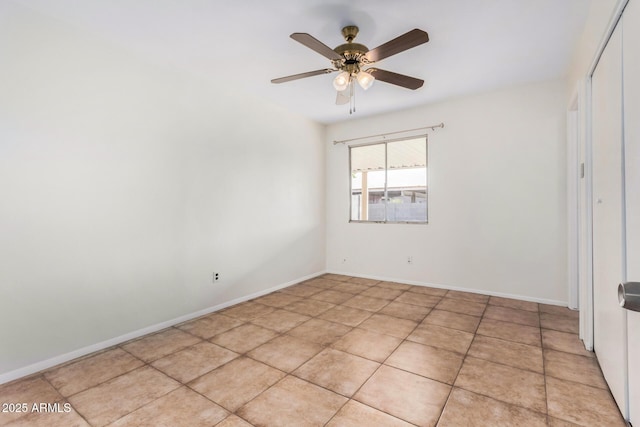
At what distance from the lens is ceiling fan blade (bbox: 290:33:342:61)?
190 cm

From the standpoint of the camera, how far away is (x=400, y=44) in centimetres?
200

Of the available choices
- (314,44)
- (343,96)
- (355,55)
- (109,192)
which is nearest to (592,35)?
(355,55)

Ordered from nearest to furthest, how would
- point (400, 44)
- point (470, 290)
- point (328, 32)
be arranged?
point (400, 44) < point (328, 32) < point (470, 290)

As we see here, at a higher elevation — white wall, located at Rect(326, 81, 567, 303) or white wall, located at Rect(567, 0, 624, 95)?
white wall, located at Rect(567, 0, 624, 95)

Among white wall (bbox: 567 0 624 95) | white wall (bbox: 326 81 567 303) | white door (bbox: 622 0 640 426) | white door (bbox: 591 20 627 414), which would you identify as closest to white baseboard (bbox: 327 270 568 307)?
white wall (bbox: 326 81 567 303)

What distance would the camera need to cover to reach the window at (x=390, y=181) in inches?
172

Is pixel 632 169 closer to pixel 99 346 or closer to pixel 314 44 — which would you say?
pixel 314 44

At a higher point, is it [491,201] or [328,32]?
[328,32]

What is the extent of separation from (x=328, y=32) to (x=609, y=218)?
91.1 inches

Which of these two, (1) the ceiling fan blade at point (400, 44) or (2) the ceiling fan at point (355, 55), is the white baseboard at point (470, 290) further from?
(1) the ceiling fan blade at point (400, 44)

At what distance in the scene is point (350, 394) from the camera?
5.98 ft

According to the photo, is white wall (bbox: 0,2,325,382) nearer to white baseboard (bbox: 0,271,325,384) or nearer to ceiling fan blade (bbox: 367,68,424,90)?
white baseboard (bbox: 0,271,325,384)

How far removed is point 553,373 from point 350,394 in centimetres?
141

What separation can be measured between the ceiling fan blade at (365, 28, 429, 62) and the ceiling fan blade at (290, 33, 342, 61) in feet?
0.84
